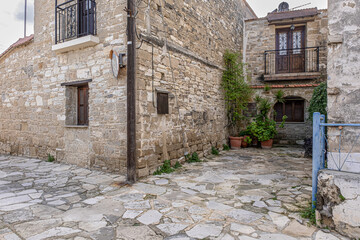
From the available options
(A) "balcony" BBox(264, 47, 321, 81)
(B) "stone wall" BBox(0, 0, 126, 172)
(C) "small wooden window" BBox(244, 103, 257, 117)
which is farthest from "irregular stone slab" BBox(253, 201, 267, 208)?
(A) "balcony" BBox(264, 47, 321, 81)

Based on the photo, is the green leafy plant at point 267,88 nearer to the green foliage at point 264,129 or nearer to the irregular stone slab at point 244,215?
the green foliage at point 264,129

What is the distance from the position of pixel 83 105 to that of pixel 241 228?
177 inches

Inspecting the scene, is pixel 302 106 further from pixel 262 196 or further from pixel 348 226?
pixel 348 226

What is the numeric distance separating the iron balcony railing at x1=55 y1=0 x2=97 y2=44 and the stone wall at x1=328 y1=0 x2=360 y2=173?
420 centimetres

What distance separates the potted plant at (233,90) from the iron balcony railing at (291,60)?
178cm

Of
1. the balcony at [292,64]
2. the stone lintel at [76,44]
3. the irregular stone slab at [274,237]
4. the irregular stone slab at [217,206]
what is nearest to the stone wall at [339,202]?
the irregular stone slab at [274,237]

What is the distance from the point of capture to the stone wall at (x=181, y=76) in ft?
14.8

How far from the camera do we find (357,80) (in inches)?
98.2

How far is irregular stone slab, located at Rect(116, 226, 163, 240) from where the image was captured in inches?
88.3

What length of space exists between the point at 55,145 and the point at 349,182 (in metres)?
5.76

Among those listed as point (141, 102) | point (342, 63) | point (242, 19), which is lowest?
point (141, 102)

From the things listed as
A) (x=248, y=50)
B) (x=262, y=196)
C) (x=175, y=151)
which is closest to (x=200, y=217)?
(x=262, y=196)

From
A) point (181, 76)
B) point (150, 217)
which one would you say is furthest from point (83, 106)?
point (150, 217)

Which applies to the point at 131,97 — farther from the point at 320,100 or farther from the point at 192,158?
the point at 320,100
